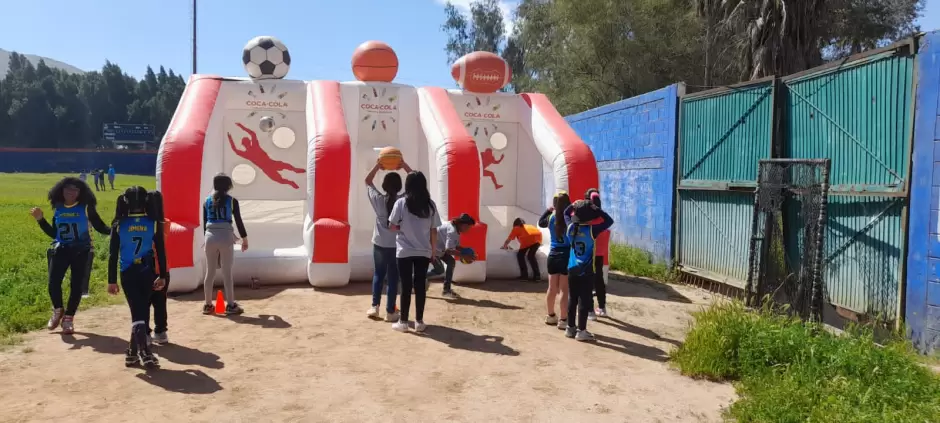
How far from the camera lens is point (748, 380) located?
4.27 metres

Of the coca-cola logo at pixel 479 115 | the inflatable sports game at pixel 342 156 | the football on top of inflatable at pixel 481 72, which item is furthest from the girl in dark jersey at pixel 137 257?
the coca-cola logo at pixel 479 115

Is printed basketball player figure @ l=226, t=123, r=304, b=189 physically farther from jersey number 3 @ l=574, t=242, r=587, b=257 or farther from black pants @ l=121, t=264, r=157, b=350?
jersey number 3 @ l=574, t=242, r=587, b=257

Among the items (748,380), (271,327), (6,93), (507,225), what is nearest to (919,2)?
(507,225)

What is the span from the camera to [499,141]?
10609mm

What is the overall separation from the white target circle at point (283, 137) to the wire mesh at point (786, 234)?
6.65m

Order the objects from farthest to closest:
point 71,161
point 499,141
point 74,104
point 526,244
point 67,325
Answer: point 74,104 → point 71,161 → point 499,141 → point 526,244 → point 67,325

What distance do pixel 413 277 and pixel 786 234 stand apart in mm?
4249

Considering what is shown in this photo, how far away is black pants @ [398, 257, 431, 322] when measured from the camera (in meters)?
5.55

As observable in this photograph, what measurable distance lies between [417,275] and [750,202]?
14.4 ft

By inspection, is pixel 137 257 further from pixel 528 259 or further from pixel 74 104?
pixel 74 104

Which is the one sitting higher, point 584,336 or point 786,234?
point 786,234

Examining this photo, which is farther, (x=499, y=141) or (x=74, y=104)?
(x=74, y=104)

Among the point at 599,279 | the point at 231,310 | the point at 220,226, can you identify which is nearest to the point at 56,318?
the point at 231,310

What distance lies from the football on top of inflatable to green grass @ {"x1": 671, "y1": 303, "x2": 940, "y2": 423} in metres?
5.46
